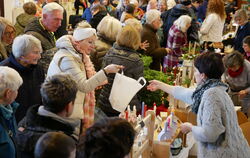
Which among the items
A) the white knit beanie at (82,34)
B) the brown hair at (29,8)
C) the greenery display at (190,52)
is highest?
the brown hair at (29,8)

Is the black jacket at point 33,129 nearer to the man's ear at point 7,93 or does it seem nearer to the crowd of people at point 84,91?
the crowd of people at point 84,91

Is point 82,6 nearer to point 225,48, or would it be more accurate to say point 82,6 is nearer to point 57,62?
point 225,48

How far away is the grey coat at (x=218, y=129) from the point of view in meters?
2.45

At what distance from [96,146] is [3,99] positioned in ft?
3.14

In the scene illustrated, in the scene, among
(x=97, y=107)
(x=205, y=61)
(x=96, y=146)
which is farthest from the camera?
(x=97, y=107)

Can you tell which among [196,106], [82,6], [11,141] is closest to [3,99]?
[11,141]

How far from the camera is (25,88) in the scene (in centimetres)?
296

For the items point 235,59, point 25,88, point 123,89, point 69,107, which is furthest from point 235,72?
point 69,107

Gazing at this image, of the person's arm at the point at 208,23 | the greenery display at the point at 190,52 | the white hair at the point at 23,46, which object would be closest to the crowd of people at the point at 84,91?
the white hair at the point at 23,46

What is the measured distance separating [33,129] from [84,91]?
1.05m

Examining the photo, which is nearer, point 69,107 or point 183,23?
point 69,107

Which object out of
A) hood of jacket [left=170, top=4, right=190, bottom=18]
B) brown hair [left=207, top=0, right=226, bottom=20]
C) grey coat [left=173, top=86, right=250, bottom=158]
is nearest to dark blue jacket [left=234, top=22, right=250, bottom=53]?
brown hair [left=207, top=0, right=226, bottom=20]

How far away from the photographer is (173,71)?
486cm

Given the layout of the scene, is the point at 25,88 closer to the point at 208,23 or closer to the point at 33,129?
the point at 33,129
